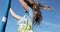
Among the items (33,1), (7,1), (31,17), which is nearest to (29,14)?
A: (31,17)

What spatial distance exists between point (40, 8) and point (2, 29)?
3.73 ft

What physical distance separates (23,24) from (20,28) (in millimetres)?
69

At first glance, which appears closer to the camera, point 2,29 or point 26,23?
point 2,29

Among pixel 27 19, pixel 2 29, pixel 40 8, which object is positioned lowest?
pixel 2 29

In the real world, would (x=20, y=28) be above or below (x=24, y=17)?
below

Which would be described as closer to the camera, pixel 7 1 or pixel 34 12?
pixel 7 1

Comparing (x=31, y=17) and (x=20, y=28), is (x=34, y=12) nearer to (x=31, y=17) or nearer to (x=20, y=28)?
(x=31, y=17)

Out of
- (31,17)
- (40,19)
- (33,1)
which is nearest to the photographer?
(33,1)

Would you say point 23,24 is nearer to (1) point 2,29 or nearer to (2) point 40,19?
(2) point 40,19

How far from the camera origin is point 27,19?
1.87 m

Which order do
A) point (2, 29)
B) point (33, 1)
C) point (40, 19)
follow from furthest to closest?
point (40, 19) < point (33, 1) < point (2, 29)

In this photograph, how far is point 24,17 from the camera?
1851mm

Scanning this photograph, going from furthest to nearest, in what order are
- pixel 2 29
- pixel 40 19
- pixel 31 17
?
pixel 40 19 → pixel 31 17 → pixel 2 29

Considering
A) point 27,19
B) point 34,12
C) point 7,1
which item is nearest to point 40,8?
point 34,12
